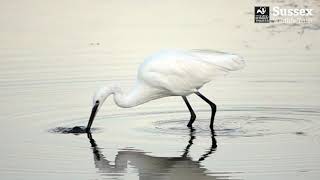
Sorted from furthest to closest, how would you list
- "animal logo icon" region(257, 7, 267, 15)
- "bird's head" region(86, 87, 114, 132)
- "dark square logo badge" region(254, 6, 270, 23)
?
"animal logo icon" region(257, 7, 267, 15)
"dark square logo badge" region(254, 6, 270, 23)
"bird's head" region(86, 87, 114, 132)

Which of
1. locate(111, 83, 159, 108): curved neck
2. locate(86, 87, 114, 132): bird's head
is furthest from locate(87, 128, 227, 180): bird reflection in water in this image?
locate(111, 83, 159, 108): curved neck

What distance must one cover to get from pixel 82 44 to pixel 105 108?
5.04 m

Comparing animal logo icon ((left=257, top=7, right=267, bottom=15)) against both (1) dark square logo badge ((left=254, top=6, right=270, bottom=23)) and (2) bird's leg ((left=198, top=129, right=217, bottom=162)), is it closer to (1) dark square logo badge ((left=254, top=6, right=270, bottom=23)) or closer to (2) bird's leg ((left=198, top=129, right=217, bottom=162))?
(1) dark square logo badge ((left=254, top=6, right=270, bottom=23))

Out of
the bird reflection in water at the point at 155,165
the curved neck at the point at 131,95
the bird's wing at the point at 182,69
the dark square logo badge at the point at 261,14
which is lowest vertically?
the dark square logo badge at the point at 261,14

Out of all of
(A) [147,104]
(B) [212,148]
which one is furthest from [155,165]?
(A) [147,104]

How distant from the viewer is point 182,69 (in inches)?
499

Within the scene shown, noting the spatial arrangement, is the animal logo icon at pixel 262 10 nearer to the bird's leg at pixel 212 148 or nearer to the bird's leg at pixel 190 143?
the bird's leg at pixel 190 143

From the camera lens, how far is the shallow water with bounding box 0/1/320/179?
10523 mm

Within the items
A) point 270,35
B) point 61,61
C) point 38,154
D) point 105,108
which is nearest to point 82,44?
point 61,61

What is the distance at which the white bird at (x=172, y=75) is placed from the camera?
12.6 metres

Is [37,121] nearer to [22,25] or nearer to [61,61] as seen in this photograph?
[61,61]

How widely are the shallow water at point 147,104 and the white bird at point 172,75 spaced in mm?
354
